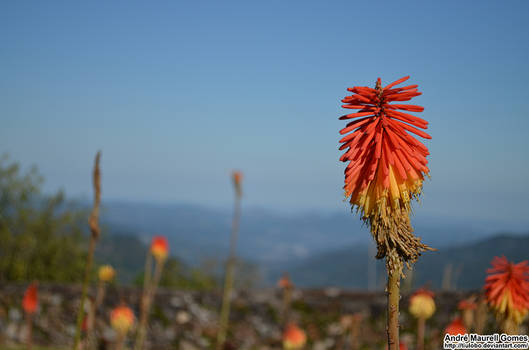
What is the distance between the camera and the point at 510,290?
2590 millimetres

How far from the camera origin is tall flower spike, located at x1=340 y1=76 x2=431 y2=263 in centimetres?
179

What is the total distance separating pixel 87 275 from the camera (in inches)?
55.6

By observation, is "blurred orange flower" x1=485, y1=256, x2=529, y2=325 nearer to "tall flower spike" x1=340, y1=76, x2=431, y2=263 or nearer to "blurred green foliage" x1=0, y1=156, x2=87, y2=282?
"tall flower spike" x1=340, y1=76, x2=431, y2=263

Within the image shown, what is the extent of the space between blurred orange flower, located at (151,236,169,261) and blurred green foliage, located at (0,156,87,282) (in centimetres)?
1496

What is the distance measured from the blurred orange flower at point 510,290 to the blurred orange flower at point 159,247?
3345mm

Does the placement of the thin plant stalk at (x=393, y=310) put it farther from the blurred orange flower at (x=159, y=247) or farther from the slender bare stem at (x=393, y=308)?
the blurred orange flower at (x=159, y=247)

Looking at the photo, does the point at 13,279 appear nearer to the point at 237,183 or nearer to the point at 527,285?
the point at 237,183

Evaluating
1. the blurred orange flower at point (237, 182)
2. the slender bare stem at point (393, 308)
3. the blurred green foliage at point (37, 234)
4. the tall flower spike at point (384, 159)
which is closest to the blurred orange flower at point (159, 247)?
the blurred orange flower at point (237, 182)

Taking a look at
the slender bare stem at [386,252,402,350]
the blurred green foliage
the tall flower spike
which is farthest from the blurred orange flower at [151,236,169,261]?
the blurred green foliage

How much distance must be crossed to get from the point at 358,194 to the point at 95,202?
105 cm

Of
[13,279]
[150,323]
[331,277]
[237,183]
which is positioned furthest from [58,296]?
[331,277]

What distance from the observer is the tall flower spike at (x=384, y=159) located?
1.79 metres

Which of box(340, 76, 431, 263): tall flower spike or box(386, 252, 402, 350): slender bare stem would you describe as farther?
box(340, 76, 431, 263): tall flower spike

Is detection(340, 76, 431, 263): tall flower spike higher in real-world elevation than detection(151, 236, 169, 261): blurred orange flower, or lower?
higher
